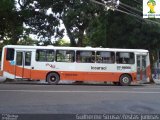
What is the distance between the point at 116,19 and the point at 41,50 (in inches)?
395

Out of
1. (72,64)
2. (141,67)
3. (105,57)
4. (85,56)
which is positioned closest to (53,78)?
(72,64)

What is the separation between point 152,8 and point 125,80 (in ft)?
20.9

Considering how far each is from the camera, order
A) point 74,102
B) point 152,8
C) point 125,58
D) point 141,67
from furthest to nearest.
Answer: point 141,67 → point 125,58 → point 152,8 → point 74,102

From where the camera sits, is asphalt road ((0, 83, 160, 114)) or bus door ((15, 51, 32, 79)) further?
bus door ((15, 51, 32, 79))

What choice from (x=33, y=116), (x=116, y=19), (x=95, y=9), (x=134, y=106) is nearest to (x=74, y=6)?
(x=95, y=9)

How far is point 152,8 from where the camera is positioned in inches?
1140

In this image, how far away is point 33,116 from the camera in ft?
28.2

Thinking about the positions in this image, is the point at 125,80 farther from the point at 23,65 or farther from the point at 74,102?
the point at 74,102

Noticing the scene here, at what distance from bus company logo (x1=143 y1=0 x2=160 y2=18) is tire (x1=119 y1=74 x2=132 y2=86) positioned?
206 inches

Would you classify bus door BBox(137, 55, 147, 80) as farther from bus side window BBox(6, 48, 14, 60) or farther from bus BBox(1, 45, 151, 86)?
bus side window BBox(6, 48, 14, 60)

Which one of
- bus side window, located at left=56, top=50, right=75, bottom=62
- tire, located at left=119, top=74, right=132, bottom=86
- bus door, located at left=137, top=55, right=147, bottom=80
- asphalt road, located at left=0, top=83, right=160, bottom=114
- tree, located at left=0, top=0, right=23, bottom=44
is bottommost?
asphalt road, located at left=0, top=83, right=160, bottom=114

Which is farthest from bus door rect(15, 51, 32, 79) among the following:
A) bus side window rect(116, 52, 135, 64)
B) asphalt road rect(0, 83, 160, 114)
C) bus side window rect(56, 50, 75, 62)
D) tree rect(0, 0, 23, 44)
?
asphalt road rect(0, 83, 160, 114)

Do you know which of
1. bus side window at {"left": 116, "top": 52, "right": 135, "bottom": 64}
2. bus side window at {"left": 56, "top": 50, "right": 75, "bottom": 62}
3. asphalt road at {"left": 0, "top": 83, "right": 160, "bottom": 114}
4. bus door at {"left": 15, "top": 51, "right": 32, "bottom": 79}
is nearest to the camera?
asphalt road at {"left": 0, "top": 83, "right": 160, "bottom": 114}

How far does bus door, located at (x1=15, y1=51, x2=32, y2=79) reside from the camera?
3145 centimetres
